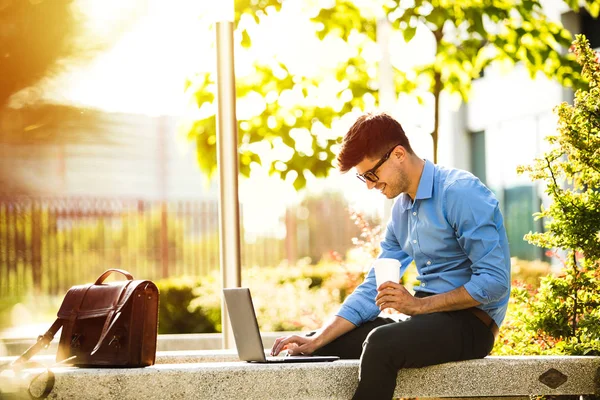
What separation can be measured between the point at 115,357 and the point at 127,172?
38.1ft

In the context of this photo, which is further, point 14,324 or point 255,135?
point 14,324

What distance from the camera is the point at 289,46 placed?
30.8 ft

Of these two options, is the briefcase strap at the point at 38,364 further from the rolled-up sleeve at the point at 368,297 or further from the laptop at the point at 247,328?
the rolled-up sleeve at the point at 368,297

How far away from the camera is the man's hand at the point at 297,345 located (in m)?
4.49

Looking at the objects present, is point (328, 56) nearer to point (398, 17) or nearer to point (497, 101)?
point (398, 17)

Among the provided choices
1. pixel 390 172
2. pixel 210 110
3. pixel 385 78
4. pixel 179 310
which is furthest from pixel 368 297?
pixel 179 310

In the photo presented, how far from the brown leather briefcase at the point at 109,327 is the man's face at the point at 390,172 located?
113 cm

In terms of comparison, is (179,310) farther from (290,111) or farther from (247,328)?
(247,328)

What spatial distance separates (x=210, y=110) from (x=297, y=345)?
16.8 feet

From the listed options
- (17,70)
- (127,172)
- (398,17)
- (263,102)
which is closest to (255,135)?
(263,102)

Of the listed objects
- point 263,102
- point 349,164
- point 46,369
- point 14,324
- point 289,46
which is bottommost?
point 14,324

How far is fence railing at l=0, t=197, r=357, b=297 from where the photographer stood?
40.4 feet

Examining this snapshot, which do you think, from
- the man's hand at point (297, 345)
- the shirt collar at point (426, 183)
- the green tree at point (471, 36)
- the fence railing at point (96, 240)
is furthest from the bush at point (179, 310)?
the shirt collar at point (426, 183)

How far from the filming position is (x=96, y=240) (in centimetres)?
1356
